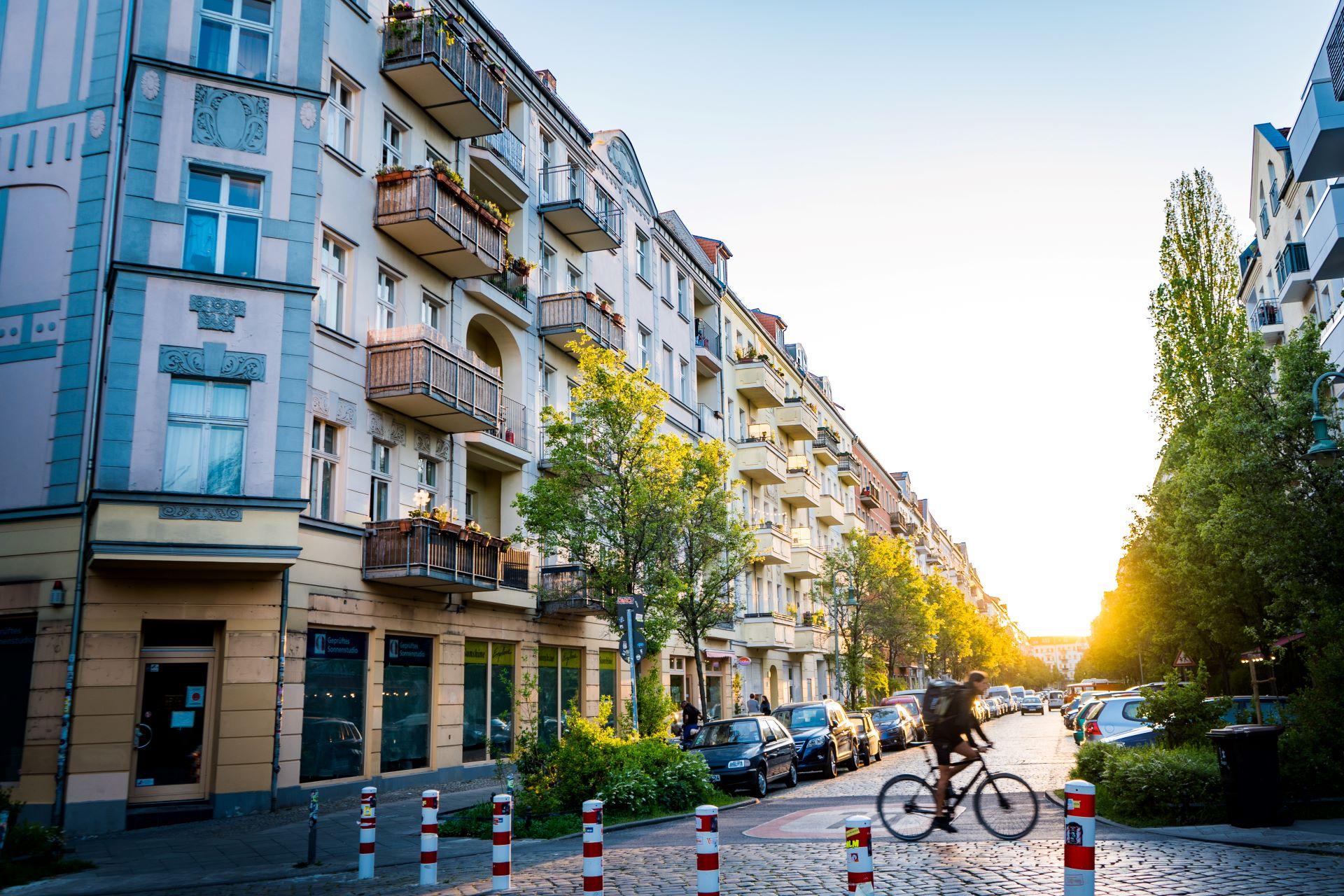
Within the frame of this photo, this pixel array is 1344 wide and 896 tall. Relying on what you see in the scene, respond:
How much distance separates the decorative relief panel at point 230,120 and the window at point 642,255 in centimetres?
1841

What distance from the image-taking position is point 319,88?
19391 millimetres

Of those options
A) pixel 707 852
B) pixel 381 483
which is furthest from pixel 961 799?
pixel 381 483

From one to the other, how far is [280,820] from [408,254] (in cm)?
1154

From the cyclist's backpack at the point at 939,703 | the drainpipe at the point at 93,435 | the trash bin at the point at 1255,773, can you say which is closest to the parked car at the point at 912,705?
the trash bin at the point at 1255,773

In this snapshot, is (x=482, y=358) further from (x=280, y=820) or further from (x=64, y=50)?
(x=280, y=820)

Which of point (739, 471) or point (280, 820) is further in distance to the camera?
point (739, 471)

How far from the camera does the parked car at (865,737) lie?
27875 millimetres

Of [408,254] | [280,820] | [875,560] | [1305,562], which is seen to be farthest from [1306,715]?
[875,560]

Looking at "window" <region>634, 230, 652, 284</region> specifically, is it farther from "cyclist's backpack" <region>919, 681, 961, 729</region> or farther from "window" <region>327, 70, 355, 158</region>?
"cyclist's backpack" <region>919, 681, 961, 729</region>

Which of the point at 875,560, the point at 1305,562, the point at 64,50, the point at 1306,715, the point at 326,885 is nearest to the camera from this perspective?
the point at 326,885

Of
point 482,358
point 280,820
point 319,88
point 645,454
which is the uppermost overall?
point 319,88

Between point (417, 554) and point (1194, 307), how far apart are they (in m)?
27.3

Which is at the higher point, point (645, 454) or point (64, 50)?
point (64, 50)

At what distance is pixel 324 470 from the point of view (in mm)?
19562
